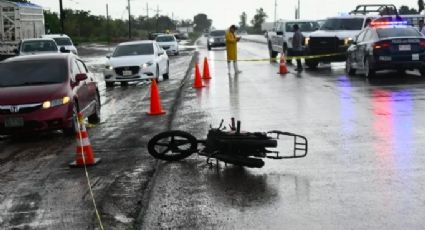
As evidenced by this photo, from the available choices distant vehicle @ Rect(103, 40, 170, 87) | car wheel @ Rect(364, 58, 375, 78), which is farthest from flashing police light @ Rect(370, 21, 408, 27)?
distant vehicle @ Rect(103, 40, 170, 87)

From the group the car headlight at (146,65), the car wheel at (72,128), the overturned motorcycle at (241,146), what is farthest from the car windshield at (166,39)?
the overturned motorcycle at (241,146)

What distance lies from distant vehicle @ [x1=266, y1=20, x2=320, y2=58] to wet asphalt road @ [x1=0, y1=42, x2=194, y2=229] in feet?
59.9

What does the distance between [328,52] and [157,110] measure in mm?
13161

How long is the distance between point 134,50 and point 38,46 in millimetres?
6837

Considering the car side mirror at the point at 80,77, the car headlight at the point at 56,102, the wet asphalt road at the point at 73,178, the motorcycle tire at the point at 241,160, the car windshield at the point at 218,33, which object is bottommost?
the wet asphalt road at the point at 73,178

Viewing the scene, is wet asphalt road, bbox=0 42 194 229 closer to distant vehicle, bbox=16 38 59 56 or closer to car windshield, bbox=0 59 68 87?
car windshield, bbox=0 59 68 87

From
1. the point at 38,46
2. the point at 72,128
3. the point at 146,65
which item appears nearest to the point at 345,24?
the point at 146,65

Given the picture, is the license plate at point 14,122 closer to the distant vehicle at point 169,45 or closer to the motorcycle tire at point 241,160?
the motorcycle tire at point 241,160

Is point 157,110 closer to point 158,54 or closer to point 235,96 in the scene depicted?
point 235,96

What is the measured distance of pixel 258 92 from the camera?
1694 cm

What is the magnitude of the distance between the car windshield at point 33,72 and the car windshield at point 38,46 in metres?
15.9

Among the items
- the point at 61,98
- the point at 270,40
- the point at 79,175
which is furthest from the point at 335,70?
the point at 79,175

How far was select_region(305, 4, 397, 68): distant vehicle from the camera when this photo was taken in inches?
981

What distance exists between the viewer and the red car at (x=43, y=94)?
10.6m
